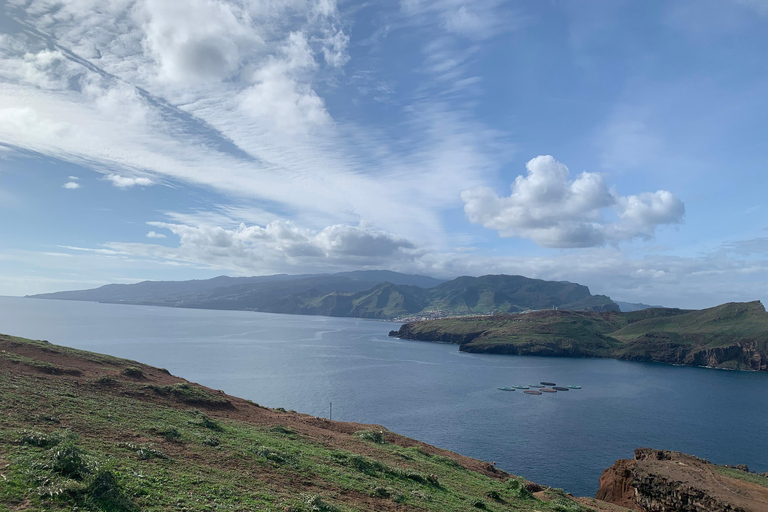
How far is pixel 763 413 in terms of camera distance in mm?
109312

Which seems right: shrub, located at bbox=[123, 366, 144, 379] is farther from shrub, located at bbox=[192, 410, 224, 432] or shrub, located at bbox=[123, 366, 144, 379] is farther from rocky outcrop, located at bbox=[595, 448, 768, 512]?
rocky outcrop, located at bbox=[595, 448, 768, 512]

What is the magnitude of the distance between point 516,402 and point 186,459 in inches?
4280

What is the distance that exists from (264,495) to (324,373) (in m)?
128

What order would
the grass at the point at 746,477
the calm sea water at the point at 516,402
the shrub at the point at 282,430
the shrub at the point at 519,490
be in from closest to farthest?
the shrub at the point at 519,490 < the shrub at the point at 282,430 < the grass at the point at 746,477 < the calm sea water at the point at 516,402

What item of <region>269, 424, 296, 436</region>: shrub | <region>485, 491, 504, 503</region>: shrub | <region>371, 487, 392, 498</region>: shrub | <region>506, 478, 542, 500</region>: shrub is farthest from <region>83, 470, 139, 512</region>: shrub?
<region>506, 478, 542, 500</region>: shrub

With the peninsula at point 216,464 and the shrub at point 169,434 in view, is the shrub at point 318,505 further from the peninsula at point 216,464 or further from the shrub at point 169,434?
the shrub at point 169,434

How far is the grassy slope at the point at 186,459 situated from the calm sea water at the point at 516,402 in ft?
126

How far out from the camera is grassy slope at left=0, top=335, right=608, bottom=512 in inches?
599

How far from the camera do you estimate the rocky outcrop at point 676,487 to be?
3594cm

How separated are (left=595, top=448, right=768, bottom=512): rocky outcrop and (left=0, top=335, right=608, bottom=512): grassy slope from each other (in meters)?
14.4

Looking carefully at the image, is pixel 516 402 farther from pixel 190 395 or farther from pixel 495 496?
pixel 190 395

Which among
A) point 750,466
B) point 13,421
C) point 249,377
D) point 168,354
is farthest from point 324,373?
point 13,421

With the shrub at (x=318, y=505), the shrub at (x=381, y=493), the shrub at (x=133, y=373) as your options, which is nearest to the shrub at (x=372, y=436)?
the shrub at (x=381, y=493)

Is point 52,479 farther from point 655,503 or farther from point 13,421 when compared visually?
point 655,503
